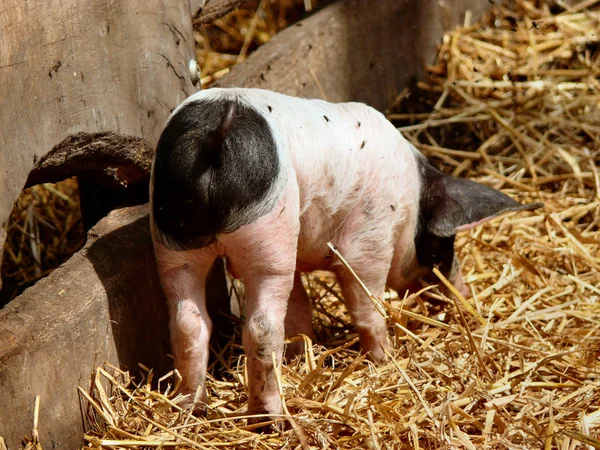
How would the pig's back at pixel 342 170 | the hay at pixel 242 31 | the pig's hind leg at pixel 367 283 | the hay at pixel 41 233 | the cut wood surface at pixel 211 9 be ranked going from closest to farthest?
the pig's back at pixel 342 170
the pig's hind leg at pixel 367 283
the cut wood surface at pixel 211 9
the hay at pixel 41 233
the hay at pixel 242 31

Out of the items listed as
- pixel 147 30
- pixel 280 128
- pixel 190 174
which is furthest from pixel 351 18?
pixel 190 174

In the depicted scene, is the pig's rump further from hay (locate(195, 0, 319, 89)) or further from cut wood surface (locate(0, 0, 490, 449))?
hay (locate(195, 0, 319, 89))

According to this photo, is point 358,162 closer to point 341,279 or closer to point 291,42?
point 341,279

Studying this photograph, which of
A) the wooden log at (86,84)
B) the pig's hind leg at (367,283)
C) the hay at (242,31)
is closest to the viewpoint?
the wooden log at (86,84)

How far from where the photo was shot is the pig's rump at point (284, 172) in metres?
2.69

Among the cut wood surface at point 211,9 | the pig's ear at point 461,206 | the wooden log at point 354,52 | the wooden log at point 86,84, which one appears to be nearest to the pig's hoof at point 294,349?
the pig's ear at point 461,206

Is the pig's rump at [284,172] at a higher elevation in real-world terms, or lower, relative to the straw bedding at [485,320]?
higher

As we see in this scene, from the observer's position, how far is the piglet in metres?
2.70

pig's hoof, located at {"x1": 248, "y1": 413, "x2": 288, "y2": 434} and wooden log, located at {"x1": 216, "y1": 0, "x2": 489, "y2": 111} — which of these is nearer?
pig's hoof, located at {"x1": 248, "y1": 413, "x2": 288, "y2": 434}

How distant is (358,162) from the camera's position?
323 cm

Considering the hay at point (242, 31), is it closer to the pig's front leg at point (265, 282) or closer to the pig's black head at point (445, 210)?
the pig's black head at point (445, 210)

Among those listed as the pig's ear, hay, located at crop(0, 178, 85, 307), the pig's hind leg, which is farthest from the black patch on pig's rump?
hay, located at crop(0, 178, 85, 307)

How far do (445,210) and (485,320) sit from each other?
450 millimetres

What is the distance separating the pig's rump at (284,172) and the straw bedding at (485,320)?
1.11ft
